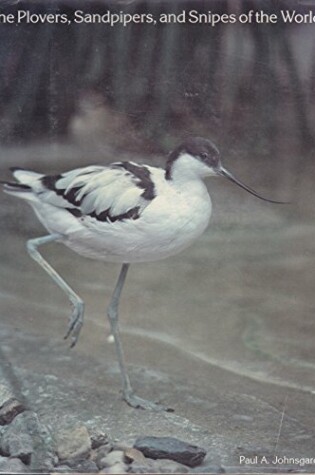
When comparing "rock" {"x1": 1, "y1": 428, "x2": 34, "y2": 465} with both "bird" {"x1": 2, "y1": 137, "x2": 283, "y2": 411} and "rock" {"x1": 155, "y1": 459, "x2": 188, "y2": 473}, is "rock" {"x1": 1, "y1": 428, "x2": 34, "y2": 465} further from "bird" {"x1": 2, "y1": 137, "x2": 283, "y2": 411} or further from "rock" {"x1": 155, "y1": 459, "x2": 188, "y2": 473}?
"rock" {"x1": 155, "y1": 459, "x2": 188, "y2": 473}

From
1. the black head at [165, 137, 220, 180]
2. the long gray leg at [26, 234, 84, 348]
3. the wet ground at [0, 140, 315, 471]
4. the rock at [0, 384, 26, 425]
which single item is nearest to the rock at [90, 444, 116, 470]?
the wet ground at [0, 140, 315, 471]

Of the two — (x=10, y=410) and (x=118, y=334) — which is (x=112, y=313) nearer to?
(x=118, y=334)

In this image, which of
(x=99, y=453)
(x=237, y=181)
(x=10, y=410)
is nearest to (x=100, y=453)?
(x=99, y=453)

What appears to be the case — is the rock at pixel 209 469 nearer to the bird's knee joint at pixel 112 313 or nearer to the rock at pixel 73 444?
the rock at pixel 73 444

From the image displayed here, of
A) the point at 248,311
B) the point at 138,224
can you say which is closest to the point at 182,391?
the point at 248,311

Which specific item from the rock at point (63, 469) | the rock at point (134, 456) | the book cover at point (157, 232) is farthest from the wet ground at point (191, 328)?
the rock at point (63, 469)

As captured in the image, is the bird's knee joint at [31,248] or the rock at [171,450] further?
the bird's knee joint at [31,248]
